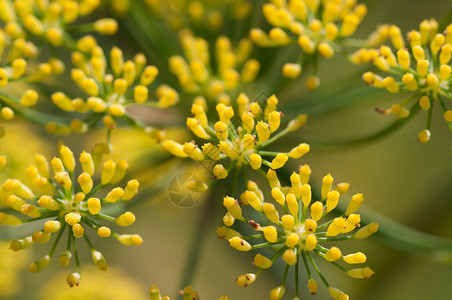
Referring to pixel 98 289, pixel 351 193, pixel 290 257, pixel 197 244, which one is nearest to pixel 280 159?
pixel 290 257

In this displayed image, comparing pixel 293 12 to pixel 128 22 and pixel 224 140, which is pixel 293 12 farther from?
pixel 128 22

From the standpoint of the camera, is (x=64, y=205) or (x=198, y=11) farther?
(x=198, y=11)

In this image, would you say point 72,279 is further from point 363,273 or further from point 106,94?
point 363,273

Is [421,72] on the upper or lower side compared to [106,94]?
upper

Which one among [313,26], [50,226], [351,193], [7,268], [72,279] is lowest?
[7,268]

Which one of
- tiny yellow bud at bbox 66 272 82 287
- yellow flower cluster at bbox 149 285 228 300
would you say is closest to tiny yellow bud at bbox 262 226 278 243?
yellow flower cluster at bbox 149 285 228 300

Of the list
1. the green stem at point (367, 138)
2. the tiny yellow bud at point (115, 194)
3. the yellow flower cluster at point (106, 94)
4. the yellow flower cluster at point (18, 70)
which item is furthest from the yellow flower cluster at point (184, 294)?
the green stem at point (367, 138)

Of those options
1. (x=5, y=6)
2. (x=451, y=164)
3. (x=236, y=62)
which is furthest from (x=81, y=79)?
(x=451, y=164)
